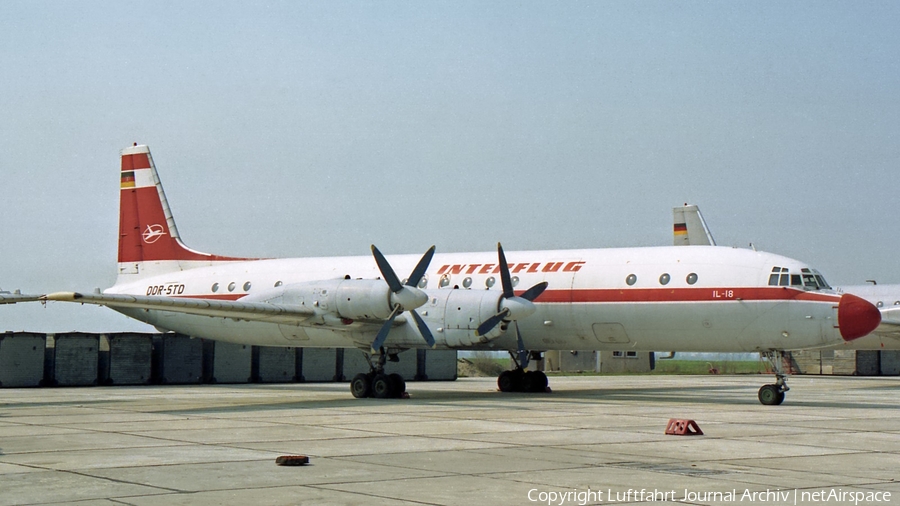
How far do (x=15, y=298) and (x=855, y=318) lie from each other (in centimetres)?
1932

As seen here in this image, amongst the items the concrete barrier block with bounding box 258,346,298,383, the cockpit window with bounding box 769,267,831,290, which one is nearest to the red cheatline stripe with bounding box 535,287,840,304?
the cockpit window with bounding box 769,267,831,290

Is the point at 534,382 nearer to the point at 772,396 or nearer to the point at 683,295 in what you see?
the point at 683,295

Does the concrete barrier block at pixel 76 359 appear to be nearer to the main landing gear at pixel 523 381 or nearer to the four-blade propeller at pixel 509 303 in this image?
the main landing gear at pixel 523 381

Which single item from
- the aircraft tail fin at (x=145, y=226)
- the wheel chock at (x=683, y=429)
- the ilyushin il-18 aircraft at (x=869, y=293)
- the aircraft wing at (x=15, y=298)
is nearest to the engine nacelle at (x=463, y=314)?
the wheel chock at (x=683, y=429)

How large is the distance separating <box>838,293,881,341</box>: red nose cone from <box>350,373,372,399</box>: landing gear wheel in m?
11.9

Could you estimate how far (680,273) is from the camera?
25.7m

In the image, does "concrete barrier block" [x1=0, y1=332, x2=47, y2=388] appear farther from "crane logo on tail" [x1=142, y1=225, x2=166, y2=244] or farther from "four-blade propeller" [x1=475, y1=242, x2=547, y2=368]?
"four-blade propeller" [x1=475, y1=242, x2=547, y2=368]

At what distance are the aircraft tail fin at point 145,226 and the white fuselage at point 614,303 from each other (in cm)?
803

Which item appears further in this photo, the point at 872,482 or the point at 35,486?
the point at 872,482

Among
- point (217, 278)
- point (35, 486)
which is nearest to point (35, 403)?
point (217, 278)

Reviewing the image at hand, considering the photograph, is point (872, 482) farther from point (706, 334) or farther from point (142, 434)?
point (706, 334)

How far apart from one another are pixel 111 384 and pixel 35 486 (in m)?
29.4

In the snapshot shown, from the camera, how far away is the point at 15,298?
22812mm

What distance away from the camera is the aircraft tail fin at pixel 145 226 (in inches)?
1415
